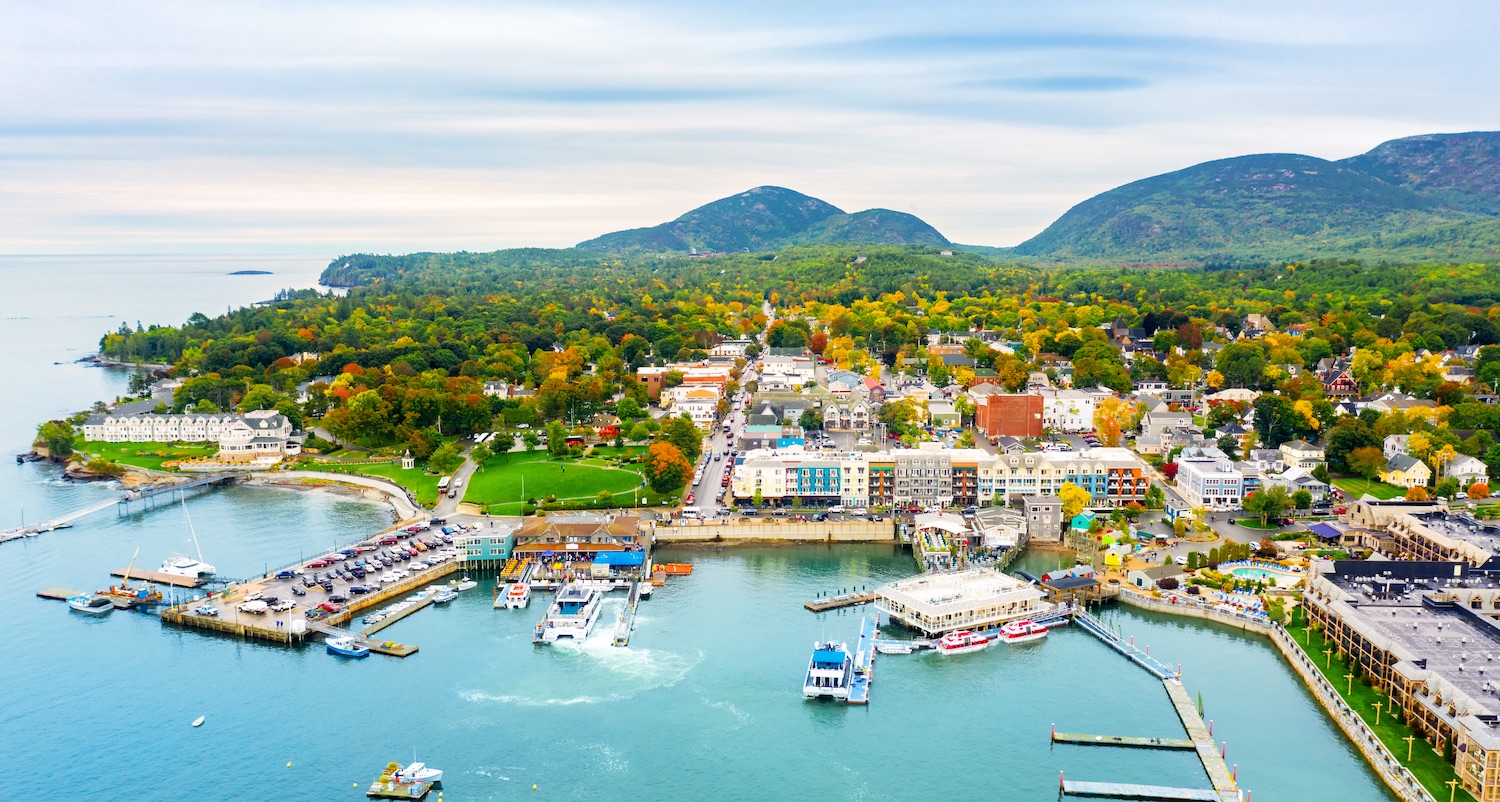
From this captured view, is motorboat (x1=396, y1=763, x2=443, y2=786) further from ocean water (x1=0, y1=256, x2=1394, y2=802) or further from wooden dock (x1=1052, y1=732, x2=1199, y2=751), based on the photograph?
wooden dock (x1=1052, y1=732, x2=1199, y2=751)

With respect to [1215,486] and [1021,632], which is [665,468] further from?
[1215,486]

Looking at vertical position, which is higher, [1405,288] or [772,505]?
[1405,288]

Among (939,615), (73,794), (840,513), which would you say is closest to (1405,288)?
(840,513)

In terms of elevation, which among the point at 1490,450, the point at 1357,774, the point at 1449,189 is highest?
the point at 1449,189

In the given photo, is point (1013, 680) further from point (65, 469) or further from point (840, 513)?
point (65, 469)

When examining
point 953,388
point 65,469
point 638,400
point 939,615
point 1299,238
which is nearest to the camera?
point 939,615

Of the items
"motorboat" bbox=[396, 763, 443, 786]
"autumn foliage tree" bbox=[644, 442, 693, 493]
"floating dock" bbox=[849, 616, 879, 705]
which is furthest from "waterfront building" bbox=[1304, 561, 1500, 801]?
"autumn foliage tree" bbox=[644, 442, 693, 493]
